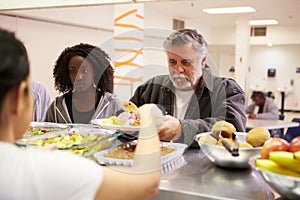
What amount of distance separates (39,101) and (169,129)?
1.12 m

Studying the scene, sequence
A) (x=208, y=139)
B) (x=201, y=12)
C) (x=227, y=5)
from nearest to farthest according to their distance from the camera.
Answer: (x=208, y=139) → (x=227, y=5) → (x=201, y=12)

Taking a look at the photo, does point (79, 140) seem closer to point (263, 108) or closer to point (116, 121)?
point (116, 121)

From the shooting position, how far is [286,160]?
2.72 feet

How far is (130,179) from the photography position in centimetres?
72

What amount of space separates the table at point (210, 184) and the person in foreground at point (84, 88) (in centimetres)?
68

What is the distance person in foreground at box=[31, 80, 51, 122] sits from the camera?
6.48ft

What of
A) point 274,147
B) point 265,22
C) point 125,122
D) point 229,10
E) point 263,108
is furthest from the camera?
point 265,22

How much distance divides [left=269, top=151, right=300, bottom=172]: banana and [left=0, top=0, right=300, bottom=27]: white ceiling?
3.21 m

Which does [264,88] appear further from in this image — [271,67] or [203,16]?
[203,16]

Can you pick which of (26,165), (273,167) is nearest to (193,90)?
(273,167)

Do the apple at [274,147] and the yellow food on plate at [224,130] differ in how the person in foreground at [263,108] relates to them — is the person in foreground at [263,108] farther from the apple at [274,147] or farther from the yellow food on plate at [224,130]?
the apple at [274,147]

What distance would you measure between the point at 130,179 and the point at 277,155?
394mm

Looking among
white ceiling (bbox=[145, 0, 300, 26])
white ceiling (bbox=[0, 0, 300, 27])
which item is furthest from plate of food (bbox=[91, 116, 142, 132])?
white ceiling (bbox=[145, 0, 300, 26])

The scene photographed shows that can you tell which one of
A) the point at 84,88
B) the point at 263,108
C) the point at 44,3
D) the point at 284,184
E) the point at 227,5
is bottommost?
the point at 263,108
